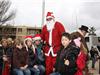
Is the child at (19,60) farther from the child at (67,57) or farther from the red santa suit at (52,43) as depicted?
the child at (67,57)

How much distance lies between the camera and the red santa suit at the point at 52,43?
11.1 m

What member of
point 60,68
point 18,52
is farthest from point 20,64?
point 60,68

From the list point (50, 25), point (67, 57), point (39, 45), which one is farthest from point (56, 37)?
point (67, 57)

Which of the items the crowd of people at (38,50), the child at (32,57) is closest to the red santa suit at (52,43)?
the crowd of people at (38,50)

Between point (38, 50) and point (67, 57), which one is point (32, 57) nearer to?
point (38, 50)

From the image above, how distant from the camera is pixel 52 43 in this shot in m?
11.1

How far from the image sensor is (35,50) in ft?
39.2

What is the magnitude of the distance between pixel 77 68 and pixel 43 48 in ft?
7.55

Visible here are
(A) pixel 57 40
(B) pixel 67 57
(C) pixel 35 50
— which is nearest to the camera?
(B) pixel 67 57

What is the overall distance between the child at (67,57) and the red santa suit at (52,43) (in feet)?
5.05

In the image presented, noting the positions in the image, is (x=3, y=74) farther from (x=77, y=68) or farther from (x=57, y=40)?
(x=77, y=68)

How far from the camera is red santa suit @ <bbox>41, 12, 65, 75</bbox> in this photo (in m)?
11.1

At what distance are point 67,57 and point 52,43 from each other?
1876mm

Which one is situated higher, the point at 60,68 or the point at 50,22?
the point at 50,22
